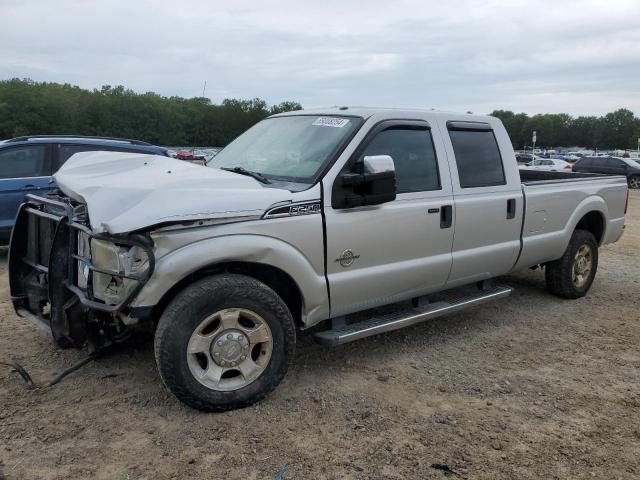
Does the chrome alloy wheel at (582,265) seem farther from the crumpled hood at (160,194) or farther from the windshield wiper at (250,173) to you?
the crumpled hood at (160,194)

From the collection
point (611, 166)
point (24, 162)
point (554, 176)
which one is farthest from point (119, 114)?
point (554, 176)

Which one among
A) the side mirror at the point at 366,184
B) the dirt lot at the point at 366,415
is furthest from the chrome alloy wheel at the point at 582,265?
the side mirror at the point at 366,184

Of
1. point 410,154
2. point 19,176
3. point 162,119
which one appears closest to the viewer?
point 410,154

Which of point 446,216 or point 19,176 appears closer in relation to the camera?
point 446,216

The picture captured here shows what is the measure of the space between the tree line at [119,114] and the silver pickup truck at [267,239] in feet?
266

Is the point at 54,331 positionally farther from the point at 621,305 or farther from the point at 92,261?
the point at 621,305

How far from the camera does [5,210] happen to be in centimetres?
780

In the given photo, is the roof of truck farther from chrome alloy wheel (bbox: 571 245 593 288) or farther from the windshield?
chrome alloy wheel (bbox: 571 245 593 288)

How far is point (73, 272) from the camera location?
11.6 feet

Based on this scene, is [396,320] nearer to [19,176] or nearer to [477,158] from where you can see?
[477,158]

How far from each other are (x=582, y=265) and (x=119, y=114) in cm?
11032

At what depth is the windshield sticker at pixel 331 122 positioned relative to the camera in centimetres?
424

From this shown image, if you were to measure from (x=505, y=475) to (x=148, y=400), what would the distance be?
2181mm

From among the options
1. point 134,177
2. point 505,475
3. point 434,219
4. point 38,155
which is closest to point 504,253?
point 434,219
